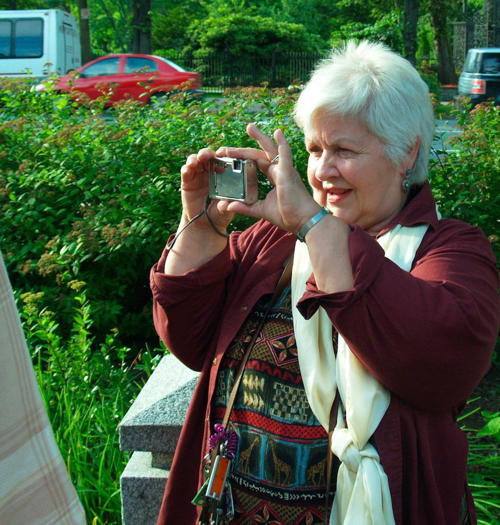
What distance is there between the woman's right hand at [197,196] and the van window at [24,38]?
73.3 ft

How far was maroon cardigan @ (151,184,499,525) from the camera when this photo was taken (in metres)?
1.80

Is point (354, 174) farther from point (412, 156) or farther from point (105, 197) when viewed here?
point (105, 197)

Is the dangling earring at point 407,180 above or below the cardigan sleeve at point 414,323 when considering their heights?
above

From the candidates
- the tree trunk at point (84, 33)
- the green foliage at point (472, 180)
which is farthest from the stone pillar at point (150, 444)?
the tree trunk at point (84, 33)

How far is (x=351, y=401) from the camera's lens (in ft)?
6.19

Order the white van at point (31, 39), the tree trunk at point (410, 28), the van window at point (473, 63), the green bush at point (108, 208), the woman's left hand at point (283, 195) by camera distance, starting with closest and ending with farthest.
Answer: the woman's left hand at point (283, 195), the green bush at point (108, 208), the van window at point (473, 63), the tree trunk at point (410, 28), the white van at point (31, 39)

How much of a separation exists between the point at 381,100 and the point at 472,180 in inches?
84.3

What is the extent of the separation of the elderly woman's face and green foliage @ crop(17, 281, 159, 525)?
1.49m

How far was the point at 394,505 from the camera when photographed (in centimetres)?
186

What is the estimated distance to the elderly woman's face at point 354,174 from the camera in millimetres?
2145

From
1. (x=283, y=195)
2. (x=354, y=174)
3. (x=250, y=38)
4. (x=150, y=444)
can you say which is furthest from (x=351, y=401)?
(x=250, y=38)

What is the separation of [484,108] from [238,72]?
945 inches

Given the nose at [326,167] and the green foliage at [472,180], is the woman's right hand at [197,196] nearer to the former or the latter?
the nose at [326,167]

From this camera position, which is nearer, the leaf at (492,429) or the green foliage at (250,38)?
the leaf at (492,429)
